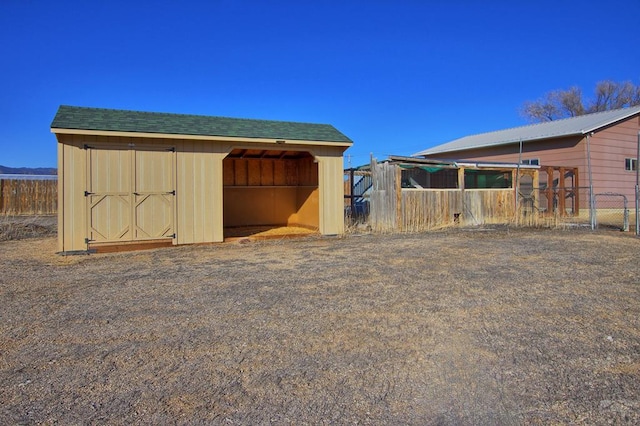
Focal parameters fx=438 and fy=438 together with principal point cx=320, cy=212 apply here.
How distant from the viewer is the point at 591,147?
1695 centimetres

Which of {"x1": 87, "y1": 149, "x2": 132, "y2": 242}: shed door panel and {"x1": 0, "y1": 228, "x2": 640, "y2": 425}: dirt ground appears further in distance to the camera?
{"x1": 87, "y1": 149, "x2": 132, "y2": 242}: shed door panel

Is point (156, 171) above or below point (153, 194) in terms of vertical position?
above

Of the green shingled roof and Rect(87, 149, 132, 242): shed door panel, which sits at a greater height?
the green shingled roof

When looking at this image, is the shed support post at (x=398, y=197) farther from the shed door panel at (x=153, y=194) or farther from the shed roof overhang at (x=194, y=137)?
the shed door panel at (x=153, y=194)

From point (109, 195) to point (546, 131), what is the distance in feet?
56.8

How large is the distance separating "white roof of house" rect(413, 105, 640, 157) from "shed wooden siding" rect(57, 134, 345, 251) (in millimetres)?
8323

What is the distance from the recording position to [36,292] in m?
5.51

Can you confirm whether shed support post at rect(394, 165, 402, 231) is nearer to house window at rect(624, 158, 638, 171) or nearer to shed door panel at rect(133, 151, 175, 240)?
shed door panel at rect(133, 151, 175, 240)

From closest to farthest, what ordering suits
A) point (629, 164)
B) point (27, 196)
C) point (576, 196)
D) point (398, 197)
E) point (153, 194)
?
point (153, 194) < point (398, 197) < point (576, 196) < point (629, 164) < point (27, 196)

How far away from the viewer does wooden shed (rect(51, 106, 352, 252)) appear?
8992 mm

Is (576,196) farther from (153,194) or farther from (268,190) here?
(153,194)

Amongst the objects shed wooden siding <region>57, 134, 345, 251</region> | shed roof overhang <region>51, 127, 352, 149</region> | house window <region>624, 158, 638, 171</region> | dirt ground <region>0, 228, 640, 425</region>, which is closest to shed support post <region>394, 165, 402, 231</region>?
shed wooden siding <region>57, 134, 345, 251</region>

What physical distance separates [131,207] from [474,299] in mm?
7467

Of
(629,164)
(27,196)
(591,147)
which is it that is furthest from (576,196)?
(27,196)
